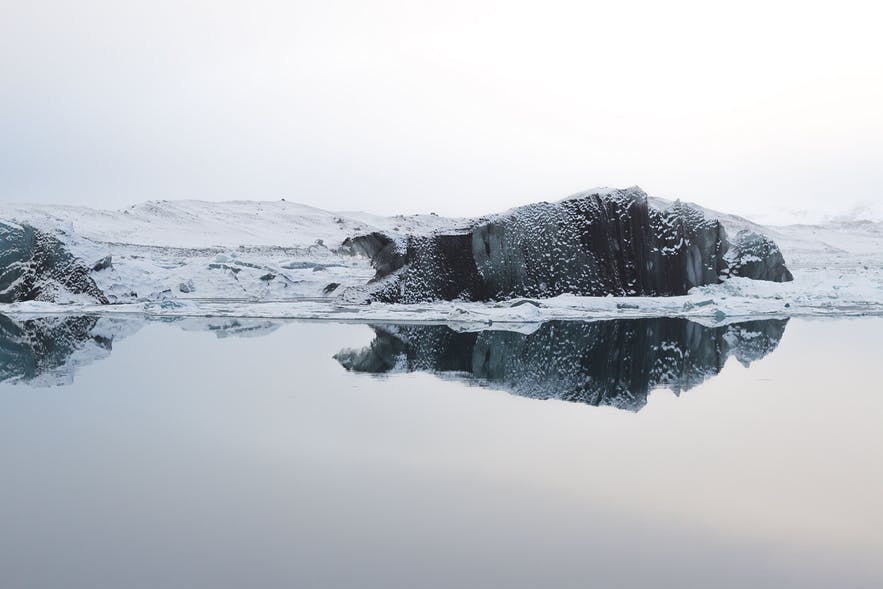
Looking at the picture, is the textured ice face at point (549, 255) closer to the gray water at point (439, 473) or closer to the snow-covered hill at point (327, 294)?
the snow-covered hill at point (327, 294)

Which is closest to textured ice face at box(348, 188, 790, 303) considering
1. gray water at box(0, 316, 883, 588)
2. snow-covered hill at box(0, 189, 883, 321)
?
snow-covered hill at box(0, 189, 883, 321)

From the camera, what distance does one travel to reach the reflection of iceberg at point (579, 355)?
7.90m

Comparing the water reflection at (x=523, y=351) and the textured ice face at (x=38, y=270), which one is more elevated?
the textured ice face at (x=38, y=270)

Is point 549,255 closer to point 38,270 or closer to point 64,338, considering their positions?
point 64,338

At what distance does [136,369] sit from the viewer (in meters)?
8.76

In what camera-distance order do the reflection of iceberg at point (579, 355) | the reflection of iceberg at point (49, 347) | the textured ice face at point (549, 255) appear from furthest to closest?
the textured ice face at point (549, 255) → the reflection of iceberg at point (49, 347) → the reflection of iceberg at point (579, 355)

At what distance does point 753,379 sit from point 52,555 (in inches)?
262

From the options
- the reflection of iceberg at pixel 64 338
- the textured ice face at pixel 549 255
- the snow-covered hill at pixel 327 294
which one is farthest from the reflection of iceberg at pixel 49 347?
the textured ice face at pixel 549 255

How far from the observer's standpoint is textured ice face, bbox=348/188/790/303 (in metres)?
17.8

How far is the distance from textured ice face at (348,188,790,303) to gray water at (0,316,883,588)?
8.45 metres

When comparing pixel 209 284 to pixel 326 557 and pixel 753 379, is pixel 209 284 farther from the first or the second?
pixel 326 557

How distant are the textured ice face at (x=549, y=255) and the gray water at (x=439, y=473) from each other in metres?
8.45

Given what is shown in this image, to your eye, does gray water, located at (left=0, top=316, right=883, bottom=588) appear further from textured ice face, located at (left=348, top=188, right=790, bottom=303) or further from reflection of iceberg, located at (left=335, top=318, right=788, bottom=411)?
textured ice face, located at (left=348, top=188, right=790, bottom=303)

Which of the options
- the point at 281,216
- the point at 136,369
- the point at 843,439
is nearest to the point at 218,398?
the point at 136,369
